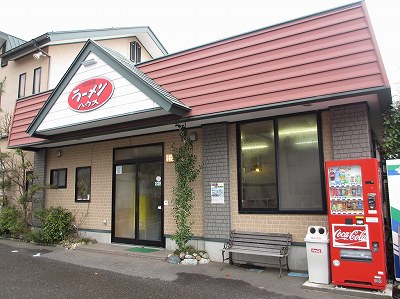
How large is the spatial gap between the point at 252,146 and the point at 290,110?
4.22 ft

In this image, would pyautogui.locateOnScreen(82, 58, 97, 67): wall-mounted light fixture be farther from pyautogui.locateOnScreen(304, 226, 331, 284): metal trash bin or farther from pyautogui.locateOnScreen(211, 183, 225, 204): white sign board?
pyautogui.locateOnScreen(304, 226, 331, 284): metal trash bin

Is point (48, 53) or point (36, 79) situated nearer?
point (48, 53)

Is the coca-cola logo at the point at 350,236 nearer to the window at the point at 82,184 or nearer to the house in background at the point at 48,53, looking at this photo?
the window at the point at 82,184

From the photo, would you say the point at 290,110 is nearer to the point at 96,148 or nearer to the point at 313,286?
the point at 313,286

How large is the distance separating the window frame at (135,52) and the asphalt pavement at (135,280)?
11.0m

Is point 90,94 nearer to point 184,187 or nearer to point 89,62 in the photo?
point 89,62

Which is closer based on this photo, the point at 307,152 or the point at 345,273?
the point at 345,273

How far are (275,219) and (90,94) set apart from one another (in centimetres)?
590

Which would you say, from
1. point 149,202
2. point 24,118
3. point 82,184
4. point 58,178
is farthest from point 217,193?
point 24,118

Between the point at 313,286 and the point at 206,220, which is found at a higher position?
the point at 206,220

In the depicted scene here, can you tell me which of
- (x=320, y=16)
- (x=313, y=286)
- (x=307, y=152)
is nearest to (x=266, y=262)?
(x=313, y=286)

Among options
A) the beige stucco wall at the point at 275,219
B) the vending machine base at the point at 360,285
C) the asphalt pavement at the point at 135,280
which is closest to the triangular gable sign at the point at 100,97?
the beige stucco wall at the point at 275,219

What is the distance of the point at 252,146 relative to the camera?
25.2 feet

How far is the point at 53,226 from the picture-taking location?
10305 mm
